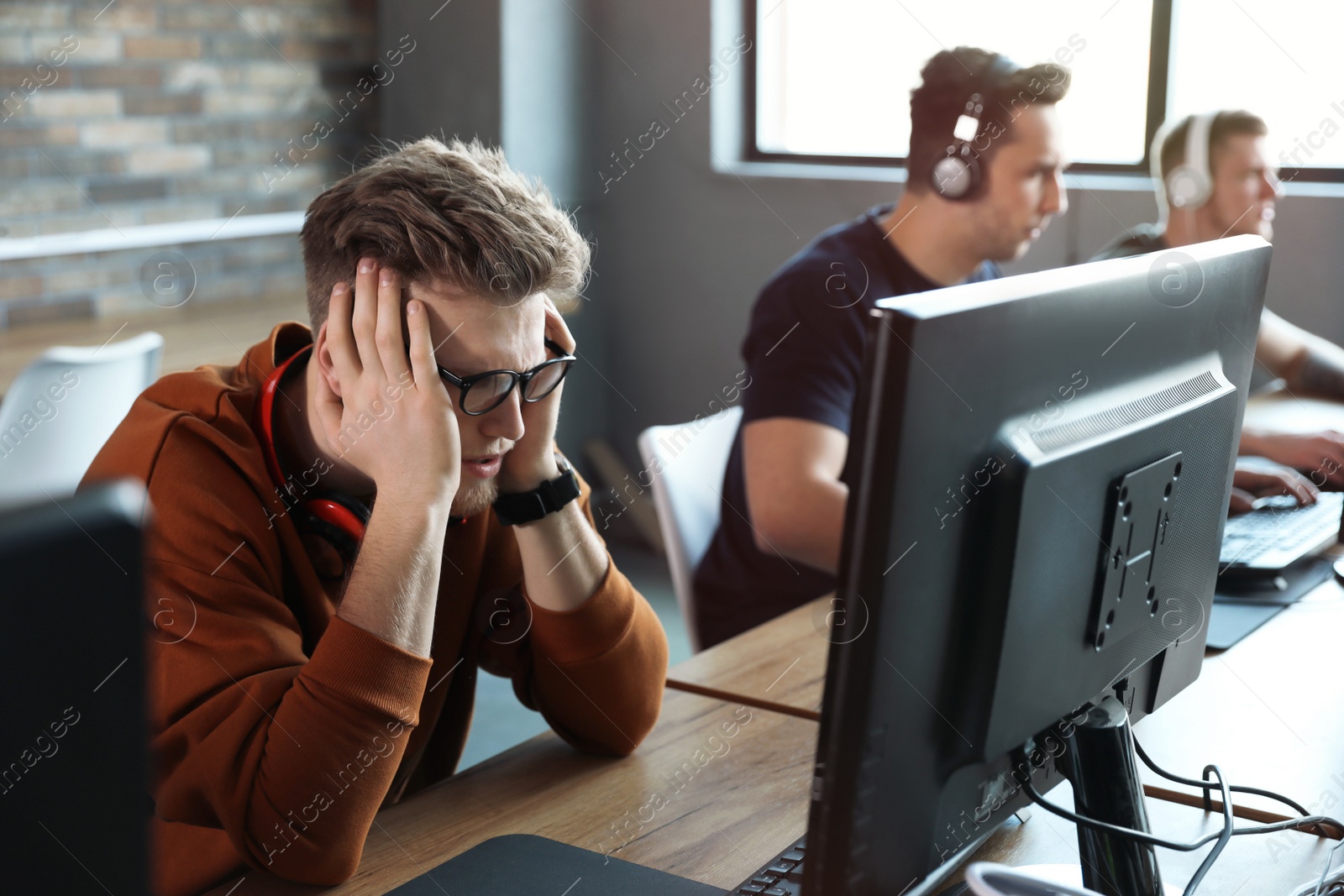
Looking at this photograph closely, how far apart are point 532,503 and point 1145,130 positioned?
8.76ft

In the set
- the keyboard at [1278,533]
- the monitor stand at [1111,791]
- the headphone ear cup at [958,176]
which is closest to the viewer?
the monitor stand at [1111,791]

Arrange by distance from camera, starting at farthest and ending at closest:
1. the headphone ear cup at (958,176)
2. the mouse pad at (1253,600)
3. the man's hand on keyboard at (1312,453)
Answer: the headphone ear cup at (958,176) → the man's hand on keyboard at (1312,453) → the mouse pad at (1253,600)

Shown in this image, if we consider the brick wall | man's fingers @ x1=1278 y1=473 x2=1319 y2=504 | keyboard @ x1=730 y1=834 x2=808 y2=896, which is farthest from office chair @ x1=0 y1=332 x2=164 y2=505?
man's fingers @ x1=1278 y1=473 x2=1319 y2=504

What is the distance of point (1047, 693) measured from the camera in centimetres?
73

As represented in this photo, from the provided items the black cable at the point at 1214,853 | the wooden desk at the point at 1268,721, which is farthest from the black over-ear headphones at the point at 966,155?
the black cable at the point at 1214,853

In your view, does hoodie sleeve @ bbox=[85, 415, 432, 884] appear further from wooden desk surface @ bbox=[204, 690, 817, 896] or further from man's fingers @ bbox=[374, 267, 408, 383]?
man's fingers @ bbox=[374, 267, 408, 383]

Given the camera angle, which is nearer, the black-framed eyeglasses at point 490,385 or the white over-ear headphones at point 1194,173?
the black-framed eyeglasses at point 490,385

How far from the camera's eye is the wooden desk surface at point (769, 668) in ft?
4.24

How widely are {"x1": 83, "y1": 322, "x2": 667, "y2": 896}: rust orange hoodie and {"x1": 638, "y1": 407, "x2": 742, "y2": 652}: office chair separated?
0.49 m

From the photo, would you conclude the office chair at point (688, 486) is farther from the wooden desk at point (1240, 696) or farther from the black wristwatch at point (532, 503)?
the black wristwatch at point (532, 503)

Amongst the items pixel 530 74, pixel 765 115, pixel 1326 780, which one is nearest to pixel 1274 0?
pixel 765 115

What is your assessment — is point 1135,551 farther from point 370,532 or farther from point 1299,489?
point 1299,489

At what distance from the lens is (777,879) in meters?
0.93

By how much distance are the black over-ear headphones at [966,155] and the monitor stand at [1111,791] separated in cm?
141
